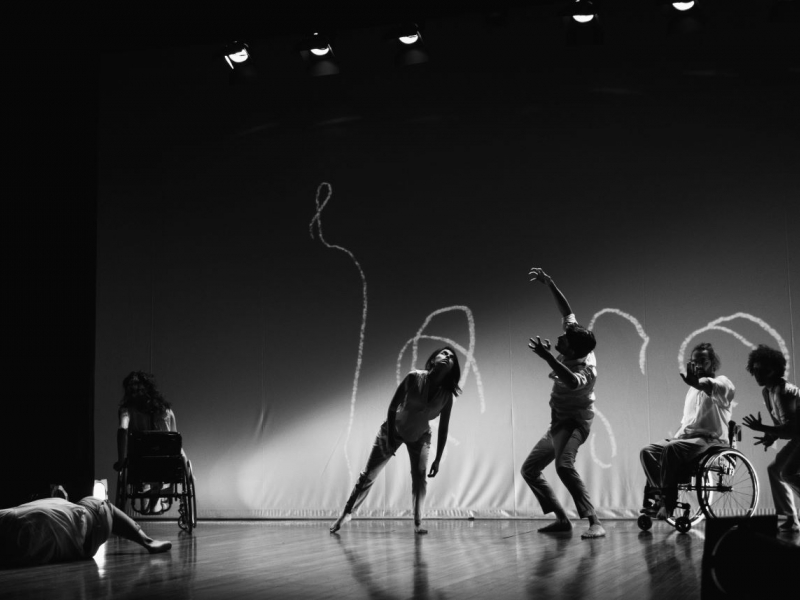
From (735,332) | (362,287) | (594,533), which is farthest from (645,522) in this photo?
(362,287)

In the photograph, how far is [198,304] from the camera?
697 cm

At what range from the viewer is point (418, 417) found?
16.5 ft

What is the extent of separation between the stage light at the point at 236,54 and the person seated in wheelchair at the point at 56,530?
4006mm

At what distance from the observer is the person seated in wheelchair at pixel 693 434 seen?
478cm

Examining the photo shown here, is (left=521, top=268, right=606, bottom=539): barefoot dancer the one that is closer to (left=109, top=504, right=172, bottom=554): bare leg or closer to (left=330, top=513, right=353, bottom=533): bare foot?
(left=330, top=513, right=353, bottom=533): bare foot

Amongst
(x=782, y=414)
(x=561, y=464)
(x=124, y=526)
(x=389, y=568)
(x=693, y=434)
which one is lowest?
(x=389, y=568)

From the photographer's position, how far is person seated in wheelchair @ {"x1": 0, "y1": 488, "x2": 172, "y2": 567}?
11.8 ft

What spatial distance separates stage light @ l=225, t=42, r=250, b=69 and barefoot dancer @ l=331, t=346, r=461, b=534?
10.5ft

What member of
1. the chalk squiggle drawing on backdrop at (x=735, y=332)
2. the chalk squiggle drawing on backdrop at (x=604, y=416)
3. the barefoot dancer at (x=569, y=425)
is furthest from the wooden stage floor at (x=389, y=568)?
the chalk squiggle drawing on backdrop at (x=735, y=332)

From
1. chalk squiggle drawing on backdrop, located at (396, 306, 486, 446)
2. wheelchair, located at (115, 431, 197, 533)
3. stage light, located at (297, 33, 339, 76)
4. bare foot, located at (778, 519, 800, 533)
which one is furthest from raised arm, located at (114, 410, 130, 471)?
bare foot, located at (778, 519, 800, 533)

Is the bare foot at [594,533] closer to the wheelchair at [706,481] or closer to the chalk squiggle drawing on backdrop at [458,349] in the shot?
the wheelchair at [706,481]

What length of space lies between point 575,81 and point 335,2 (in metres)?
1.87

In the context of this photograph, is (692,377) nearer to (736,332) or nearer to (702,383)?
(702,383)

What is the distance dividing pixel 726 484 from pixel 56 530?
3985 mm
